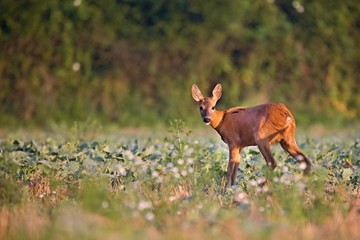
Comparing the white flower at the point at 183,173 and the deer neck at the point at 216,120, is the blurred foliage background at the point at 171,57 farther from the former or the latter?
the white flower at the point at 183,173

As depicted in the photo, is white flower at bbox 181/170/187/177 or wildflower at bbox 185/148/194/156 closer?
white flower at bbox 181/170/187/177

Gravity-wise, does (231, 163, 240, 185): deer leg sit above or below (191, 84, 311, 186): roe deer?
below

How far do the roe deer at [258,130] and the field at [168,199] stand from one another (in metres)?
0.25

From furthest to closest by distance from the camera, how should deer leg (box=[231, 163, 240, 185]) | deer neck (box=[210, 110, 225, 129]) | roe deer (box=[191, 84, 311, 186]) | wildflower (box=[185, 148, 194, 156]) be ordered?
1. deer neck (box=[210, 110, 225, 129])
2. roe deer (box=[191, 84, 311, 186])
3. deer leg (box=[231, 163, 240, 185])
4. wildflower (box=[185, 148, 194, 156])

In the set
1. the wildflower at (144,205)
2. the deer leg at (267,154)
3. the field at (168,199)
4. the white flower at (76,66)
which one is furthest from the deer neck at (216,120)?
the white flower at (76,66)

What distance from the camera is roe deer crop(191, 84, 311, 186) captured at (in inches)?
426

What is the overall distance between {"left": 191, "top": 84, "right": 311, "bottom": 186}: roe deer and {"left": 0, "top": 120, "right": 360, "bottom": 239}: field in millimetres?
253

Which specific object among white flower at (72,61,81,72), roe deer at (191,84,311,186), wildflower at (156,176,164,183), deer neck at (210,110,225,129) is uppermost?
white flower at (72,61,81,72)

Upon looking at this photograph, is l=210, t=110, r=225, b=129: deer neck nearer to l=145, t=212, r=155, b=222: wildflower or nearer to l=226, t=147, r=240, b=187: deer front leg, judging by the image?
l=226, t=147, r=240, b=187: deer front leg

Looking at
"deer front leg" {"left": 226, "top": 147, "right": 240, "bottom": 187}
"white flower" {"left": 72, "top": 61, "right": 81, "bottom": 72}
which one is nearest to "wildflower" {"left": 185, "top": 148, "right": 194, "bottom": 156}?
"deer front leg" {"left": 226, "top": 147, "right": 240, "bottom": 187}

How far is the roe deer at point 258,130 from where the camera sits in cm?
1082

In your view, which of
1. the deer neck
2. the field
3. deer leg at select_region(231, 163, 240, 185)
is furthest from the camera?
the deer neck

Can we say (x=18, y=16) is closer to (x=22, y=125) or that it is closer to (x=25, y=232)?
(x=22, y=125)

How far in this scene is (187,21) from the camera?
81.6 ft
